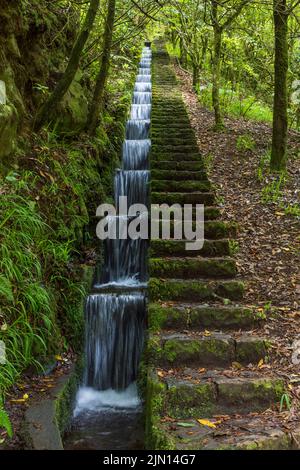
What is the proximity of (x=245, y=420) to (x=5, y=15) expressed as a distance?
5618 mm

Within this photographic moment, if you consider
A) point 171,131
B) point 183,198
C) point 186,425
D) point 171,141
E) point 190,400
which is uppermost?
point 171,131

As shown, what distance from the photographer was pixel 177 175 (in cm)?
775

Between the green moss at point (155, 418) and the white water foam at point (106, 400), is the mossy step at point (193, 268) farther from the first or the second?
the green moss at point (155, 418)

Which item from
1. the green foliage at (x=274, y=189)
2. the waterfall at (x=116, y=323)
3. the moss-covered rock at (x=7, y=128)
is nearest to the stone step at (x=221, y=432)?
the waterfall at (x=116, y=323)

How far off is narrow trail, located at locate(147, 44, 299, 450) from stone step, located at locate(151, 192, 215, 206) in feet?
0.05

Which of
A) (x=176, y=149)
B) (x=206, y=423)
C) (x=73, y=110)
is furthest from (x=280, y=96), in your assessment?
(x=206, y=423)

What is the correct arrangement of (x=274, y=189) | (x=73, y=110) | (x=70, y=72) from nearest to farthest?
(x=70, y=72), (x=73, y=110), (x=274, y=189)

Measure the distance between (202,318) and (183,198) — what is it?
259cm

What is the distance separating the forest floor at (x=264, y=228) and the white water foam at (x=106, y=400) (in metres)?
1.64

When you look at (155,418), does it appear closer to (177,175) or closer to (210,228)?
(210,228)

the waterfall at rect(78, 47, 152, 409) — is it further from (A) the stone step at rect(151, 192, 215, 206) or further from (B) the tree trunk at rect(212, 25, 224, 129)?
(B) the tree trunk at rect(212, 25, 224, 129)

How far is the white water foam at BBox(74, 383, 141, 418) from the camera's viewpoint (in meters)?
4.93
